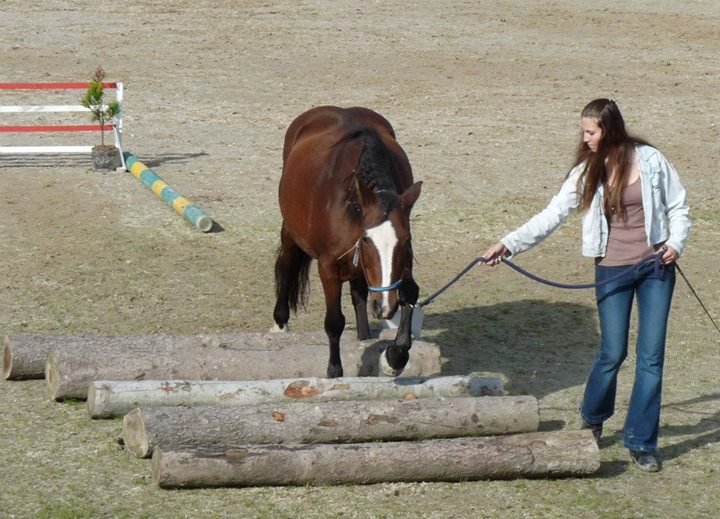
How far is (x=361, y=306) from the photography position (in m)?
8.73

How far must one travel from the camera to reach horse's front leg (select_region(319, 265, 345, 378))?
7844 millimetres

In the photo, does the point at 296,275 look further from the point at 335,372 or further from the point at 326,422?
the point at 326,422

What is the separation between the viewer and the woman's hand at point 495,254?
6.78 meters

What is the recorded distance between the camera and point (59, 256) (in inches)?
447

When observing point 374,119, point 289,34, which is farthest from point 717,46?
point 374,119

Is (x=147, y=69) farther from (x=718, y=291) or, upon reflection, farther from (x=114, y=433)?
(x=114, y=433)

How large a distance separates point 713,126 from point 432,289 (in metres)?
8.25

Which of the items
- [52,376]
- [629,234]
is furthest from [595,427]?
[52,376]

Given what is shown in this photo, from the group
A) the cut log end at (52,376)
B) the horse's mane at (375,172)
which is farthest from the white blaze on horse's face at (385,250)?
the cut log end at (52,376)

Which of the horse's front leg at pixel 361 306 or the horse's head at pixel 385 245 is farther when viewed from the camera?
the horse's front leg at pixel 361 306

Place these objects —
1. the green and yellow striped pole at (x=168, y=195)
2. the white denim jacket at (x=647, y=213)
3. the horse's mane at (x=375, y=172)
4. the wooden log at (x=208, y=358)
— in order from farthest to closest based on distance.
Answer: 1. the green and yellow striped pole at (x=168, y=195)
2. the wooden log at (x=208, y=358)
3. the horse's mane at (x=375, y=172)
4. the white denim jacket at (x=647, y=213)

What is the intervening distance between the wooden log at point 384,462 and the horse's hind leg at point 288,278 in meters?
3.07

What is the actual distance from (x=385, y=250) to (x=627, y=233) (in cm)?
136

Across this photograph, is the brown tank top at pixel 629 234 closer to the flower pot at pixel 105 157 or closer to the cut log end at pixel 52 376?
the cut log end at pixel 52 376
